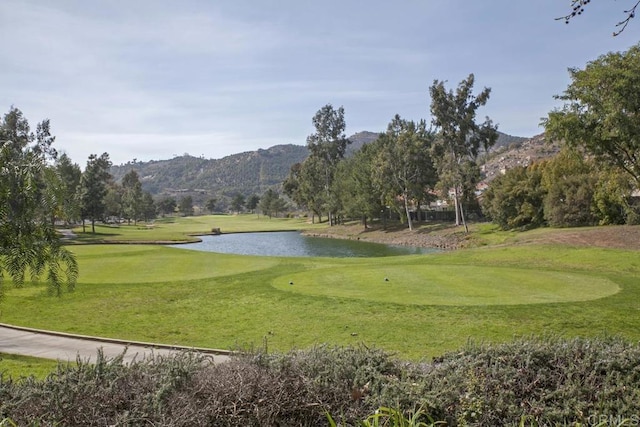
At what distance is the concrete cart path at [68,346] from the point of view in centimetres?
925

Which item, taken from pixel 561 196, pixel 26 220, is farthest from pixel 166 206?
pixel 26 220

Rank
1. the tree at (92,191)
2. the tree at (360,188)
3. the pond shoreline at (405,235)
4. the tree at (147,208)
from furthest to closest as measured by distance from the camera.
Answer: the tree at (147,208) < the tree at (92,191) < the tree at (360,188) < the pond shoreline at (405,235)

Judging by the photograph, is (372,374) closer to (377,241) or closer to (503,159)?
(377,241)

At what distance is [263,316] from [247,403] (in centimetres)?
810

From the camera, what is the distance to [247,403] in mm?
4457

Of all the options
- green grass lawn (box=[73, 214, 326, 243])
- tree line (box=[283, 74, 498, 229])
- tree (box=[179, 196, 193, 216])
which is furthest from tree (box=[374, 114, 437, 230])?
tree (box=[179, 196, 193, 216])

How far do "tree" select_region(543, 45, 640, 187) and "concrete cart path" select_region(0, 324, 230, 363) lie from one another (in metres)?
24.7

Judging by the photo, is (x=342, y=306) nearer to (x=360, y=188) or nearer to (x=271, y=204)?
(x=360, y=188)

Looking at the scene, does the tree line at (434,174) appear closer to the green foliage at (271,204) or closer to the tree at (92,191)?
the tree at (92,191)

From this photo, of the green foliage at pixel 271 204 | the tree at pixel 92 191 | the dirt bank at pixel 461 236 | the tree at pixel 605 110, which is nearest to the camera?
the tree at pixel 605 110

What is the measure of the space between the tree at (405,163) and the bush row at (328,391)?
5543 cm

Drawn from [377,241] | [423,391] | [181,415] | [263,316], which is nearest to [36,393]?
[181,415]

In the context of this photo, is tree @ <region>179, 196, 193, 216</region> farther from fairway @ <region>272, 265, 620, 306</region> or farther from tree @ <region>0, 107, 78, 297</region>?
tree @ <region>0, 107, 78, 297</region>

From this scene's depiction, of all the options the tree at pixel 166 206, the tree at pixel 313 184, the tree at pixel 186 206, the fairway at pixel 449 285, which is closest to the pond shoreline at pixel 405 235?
the tree at pixel 313 184
